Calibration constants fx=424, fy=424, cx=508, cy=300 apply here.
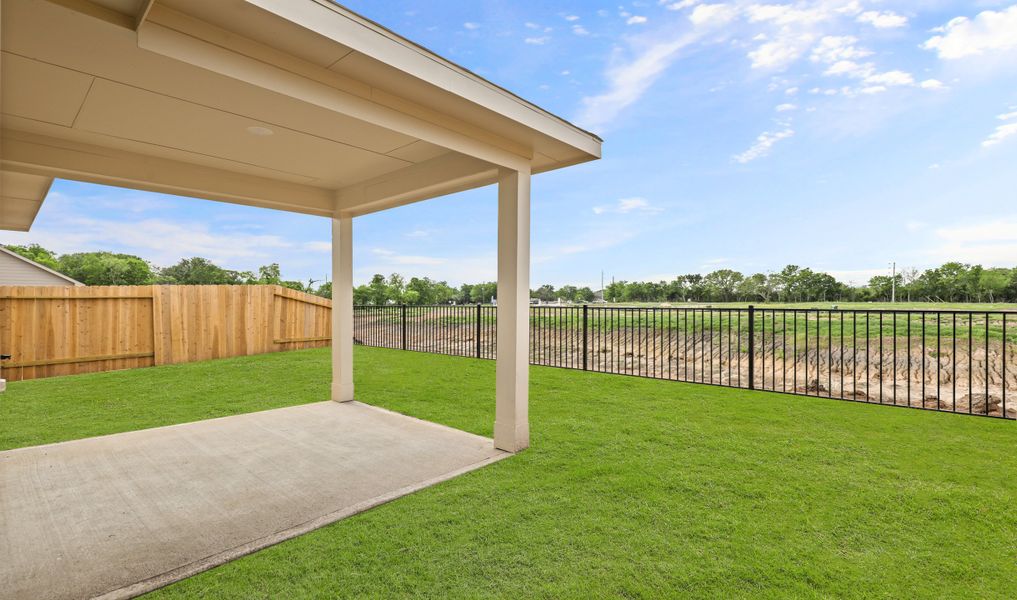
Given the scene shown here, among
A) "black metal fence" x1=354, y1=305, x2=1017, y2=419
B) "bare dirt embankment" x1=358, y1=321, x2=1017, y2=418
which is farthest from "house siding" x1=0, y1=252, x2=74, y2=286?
"bare dirt embankment" x1=358, y1=321, x2=1017, y2=418

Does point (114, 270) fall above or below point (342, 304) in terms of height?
above

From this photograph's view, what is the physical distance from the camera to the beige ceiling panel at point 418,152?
10.9 feet

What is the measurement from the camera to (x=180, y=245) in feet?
94.6

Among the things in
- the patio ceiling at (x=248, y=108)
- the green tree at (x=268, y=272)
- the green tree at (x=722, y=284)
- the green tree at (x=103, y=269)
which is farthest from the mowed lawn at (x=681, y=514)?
the green tree at (x=722, y=284)

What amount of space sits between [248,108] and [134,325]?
7588 millimetres

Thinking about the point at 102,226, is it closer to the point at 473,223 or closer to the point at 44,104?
the point at 473,223

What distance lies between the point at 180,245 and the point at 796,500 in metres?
36.0

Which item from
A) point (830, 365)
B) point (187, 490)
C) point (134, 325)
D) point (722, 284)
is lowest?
point (187, 490)

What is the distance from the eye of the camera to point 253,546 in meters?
2.06

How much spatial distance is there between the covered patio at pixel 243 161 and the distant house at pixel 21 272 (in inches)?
441

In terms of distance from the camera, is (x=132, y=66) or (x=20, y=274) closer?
(x=132, y=66)

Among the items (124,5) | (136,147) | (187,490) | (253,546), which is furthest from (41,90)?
(253,546)

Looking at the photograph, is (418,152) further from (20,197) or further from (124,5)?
(20,197)

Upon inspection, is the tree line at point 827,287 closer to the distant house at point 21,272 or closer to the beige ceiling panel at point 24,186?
the beige ceiling panel at point 24,186
